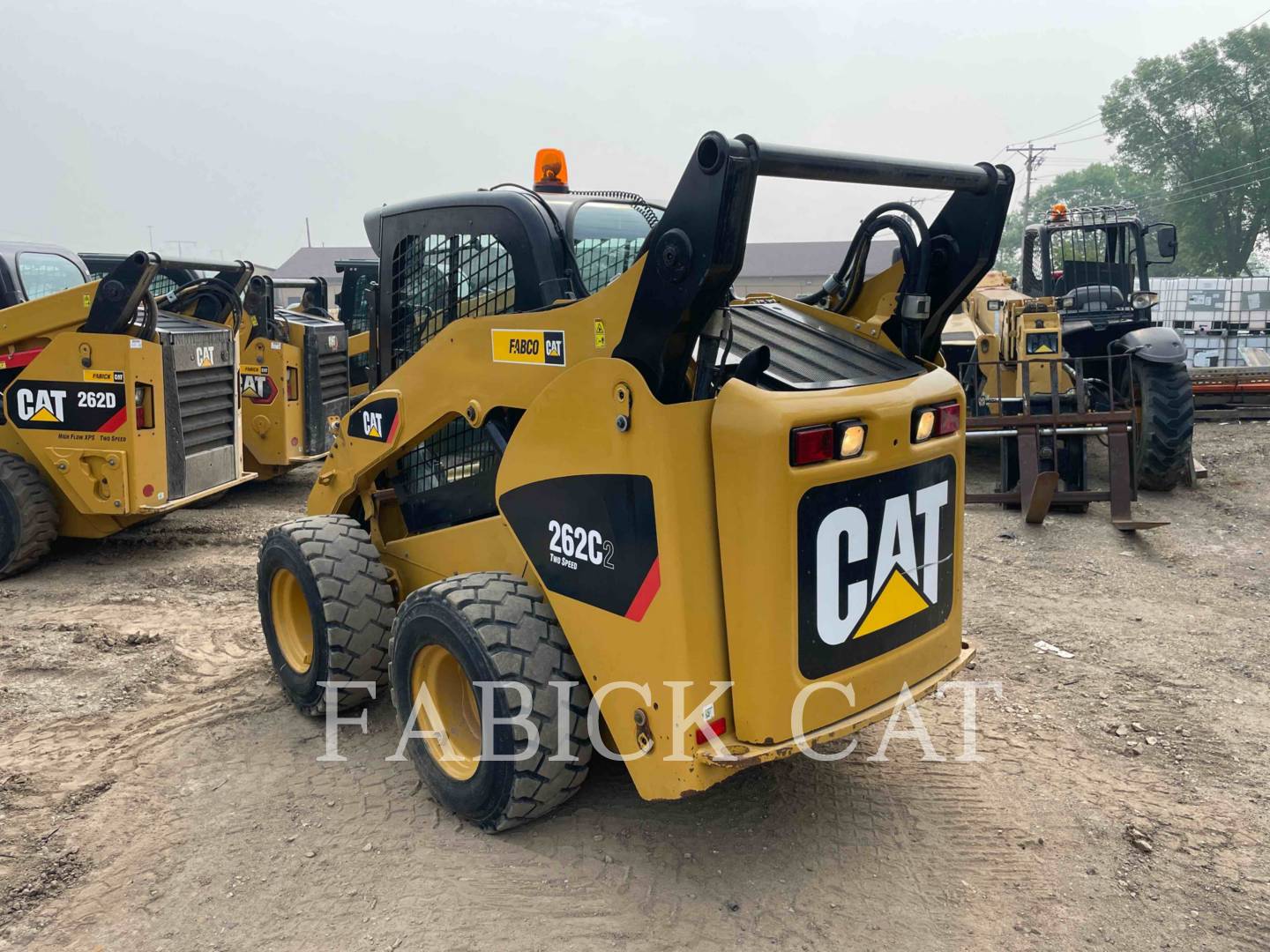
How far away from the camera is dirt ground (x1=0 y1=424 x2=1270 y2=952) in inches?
108

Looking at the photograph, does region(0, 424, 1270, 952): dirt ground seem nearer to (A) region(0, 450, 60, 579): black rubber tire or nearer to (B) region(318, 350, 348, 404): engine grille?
(A) region(0, 450, 60, 579): black rubber tire

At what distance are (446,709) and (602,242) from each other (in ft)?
5.85

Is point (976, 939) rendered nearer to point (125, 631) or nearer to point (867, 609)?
point (867, 609)

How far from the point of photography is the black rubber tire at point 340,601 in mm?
3816

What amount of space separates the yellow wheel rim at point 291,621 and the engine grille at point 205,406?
2.89m

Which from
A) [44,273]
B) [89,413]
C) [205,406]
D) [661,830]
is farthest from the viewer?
[44,273]

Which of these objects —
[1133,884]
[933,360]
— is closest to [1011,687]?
[1133,884]

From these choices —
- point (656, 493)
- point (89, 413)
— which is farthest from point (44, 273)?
point (656, 493)

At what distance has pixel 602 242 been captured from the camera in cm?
360

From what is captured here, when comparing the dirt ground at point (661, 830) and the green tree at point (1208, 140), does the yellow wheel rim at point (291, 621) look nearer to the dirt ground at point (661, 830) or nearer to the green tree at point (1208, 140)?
the dirt ground at point (661, 830)

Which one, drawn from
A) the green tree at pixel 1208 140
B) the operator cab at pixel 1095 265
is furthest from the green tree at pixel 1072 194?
the operator cab at pixel 1095 265

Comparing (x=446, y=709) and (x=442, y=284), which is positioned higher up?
(x=442, y=284)

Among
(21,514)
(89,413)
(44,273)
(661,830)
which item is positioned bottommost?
(661,830)

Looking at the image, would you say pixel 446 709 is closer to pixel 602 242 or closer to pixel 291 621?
pixel 291 621
